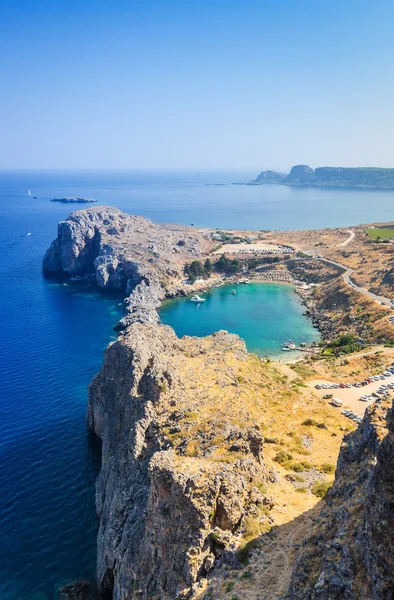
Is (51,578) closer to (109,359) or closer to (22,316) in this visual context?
(109,359)

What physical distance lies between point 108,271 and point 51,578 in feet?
361

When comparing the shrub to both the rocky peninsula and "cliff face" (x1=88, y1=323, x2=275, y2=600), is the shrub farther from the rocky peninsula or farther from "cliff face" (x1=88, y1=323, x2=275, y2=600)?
"cliff face" (x1=88, y1=323, x2=275, y2=600)

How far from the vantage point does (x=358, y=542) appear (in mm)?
17672

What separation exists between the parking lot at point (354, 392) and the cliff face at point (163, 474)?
1945 cm

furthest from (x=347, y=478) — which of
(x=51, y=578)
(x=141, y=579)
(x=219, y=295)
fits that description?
(x=219, y=295)

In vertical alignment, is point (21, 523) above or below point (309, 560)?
below

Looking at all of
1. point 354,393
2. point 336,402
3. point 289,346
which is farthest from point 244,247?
point 336,402

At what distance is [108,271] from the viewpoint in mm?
142250

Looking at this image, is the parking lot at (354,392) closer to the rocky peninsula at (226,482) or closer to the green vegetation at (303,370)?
the rocky peninsula at (226,482)

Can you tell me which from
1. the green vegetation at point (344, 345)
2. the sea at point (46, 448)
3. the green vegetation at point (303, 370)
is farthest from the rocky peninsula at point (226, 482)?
the green vegetation at point (344, 345)

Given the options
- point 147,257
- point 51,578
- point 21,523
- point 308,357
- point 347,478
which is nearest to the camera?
point 347,478

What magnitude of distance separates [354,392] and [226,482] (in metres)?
41.2

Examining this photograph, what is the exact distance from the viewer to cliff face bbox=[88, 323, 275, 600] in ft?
92.7

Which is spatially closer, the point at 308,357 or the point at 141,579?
the point at 141,579
